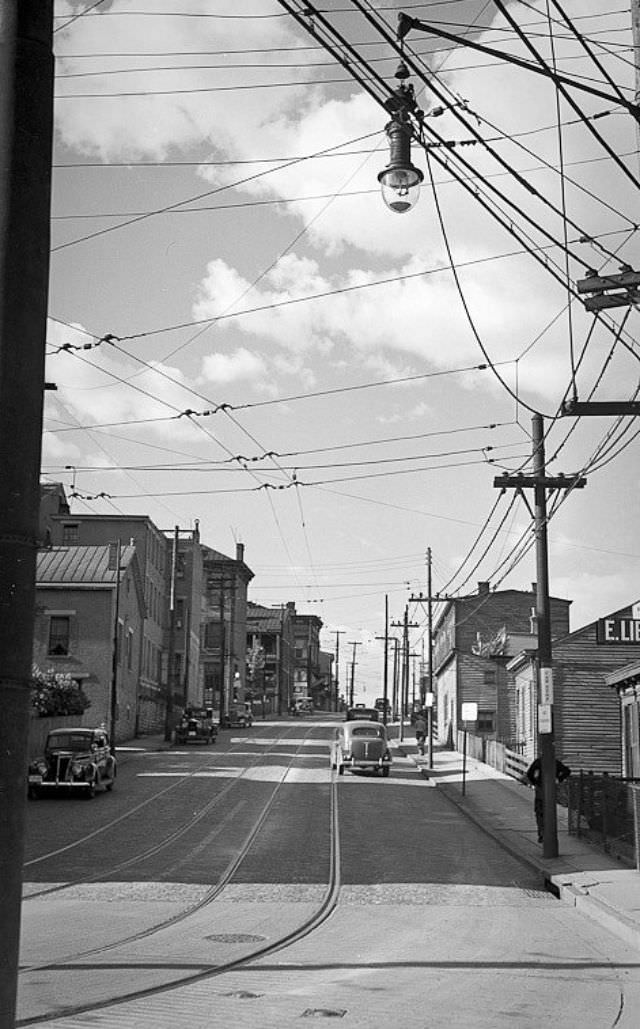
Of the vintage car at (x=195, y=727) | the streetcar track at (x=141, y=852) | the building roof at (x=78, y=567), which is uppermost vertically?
the building roof at (x=78, y=567)

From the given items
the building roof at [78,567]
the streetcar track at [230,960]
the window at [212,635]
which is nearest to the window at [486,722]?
the building roof at [78,567]

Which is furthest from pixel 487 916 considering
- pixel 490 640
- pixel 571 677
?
pixel 490 640

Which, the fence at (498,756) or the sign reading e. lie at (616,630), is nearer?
the sign reading e. lie at (616,630)

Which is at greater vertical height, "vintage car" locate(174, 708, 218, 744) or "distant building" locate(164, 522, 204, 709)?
"distant building" locate(164, 522, 204, 709)

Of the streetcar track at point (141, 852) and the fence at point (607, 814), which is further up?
the fence at point (607, 814)

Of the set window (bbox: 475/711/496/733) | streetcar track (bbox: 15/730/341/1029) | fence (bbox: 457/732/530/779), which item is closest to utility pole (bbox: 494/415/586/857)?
streetcar track (bbox: 15/730/341/1029)

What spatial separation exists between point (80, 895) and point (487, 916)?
587 centimetres

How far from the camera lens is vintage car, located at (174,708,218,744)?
6094 centimetres

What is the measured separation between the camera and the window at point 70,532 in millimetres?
74875

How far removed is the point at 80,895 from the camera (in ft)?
56.0

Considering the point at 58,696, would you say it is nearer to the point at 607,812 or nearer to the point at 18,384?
the point at 607,812

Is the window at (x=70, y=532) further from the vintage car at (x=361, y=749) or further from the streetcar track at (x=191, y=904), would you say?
the streetcar track at (x=191, y=904)

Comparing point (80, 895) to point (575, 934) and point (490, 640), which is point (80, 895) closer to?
point (575, 934)

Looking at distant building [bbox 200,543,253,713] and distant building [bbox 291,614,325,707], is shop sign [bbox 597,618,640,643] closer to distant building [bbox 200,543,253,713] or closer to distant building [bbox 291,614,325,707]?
distant building [bbox 200,543,253,713]
